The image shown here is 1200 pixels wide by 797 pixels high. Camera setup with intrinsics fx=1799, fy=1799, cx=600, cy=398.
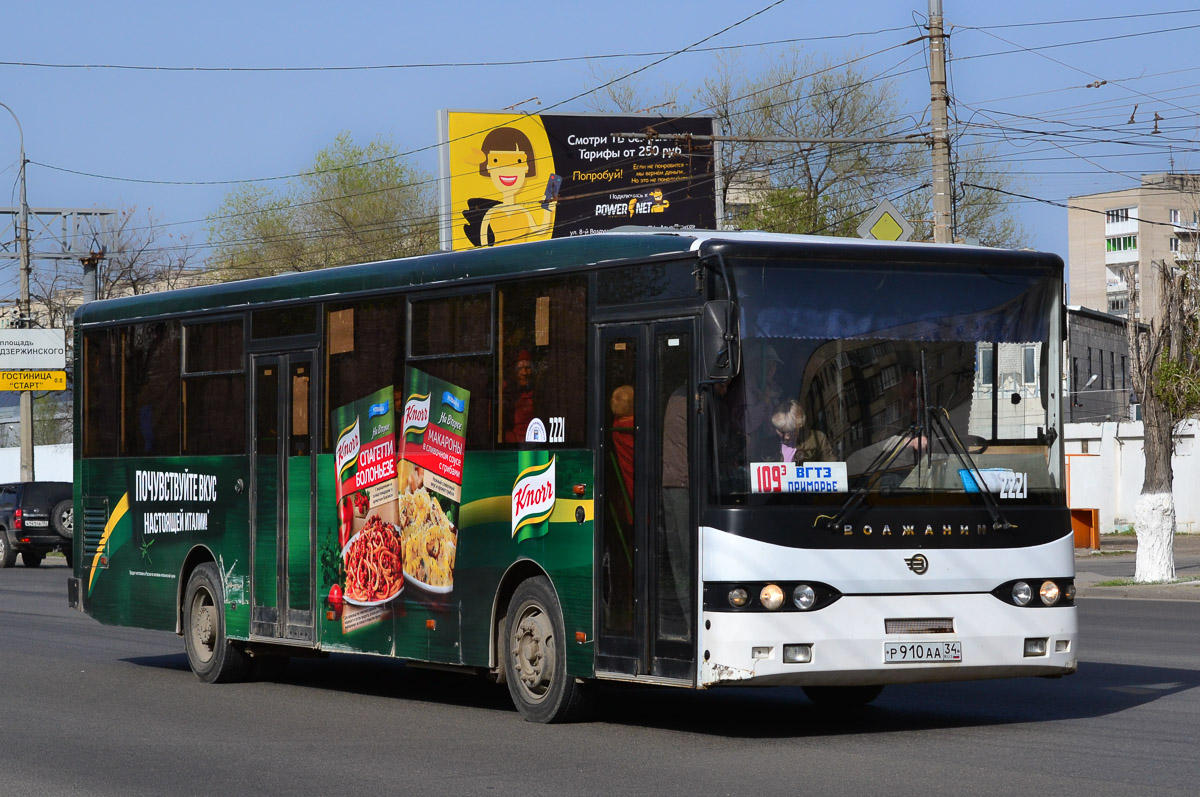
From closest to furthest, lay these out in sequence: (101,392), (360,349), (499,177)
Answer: (360,349) < (101,392) < (499,177)

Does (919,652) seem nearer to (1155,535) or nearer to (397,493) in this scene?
(397,493)

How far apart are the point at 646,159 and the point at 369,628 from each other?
103 ft

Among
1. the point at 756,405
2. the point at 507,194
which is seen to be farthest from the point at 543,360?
the point at 507,194

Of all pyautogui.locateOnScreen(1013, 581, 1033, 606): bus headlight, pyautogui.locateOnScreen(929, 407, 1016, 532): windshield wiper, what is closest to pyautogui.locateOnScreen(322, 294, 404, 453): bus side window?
pyautogui.locateOnScreen(929, 407, 1016, 532): windshield wiper

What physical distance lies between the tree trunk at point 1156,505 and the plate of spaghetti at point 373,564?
52.3ft

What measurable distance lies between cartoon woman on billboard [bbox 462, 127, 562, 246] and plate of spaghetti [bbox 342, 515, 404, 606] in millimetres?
29799

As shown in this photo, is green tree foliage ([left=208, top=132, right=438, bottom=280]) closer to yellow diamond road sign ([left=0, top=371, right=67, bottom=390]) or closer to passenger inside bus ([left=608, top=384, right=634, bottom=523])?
yellow diamond road sign ([left=0, top=371, right=67, bottom=390])

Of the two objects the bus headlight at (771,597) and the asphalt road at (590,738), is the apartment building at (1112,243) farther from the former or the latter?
the bus headlight at (771,597)

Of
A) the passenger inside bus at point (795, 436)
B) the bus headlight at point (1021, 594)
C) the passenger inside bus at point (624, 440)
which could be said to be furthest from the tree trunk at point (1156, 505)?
the passenger inside bus at point (795, 436)

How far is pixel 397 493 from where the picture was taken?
1262 cm

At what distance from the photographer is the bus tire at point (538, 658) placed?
35.8 feet

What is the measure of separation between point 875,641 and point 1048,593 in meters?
1.22

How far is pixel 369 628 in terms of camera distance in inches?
505

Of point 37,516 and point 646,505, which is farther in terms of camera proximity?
point 37,516
